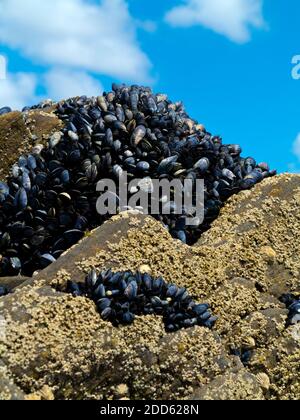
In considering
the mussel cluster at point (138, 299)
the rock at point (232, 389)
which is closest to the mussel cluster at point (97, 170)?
the mussel cluster at point (138, 299)

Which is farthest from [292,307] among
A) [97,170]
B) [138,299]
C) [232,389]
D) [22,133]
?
[22,133]

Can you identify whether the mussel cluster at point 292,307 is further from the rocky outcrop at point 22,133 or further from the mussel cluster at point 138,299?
the rocky outcrop at point 22,133

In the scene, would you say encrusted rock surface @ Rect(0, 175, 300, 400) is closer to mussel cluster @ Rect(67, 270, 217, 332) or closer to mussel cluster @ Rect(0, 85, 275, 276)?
mussel cluster @ Rect(67, 270, 217, 332)

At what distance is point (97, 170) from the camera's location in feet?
29.6

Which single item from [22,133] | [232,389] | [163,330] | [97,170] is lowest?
[232,389]

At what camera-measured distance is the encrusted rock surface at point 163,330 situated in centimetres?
601

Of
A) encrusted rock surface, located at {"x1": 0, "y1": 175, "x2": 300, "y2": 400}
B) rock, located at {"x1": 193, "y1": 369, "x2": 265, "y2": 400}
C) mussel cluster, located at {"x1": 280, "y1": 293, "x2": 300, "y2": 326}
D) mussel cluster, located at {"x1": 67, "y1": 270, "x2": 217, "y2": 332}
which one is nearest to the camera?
encrusted rock surface, located at {"x1": 0, "y1": 175, "x2": 300, "y2": 400}

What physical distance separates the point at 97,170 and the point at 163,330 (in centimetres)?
316

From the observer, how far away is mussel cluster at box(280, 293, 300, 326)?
7.26 meters

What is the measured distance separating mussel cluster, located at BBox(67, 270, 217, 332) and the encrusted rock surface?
109 mm

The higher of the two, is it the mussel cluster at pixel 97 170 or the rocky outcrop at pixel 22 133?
the rocky outcrop at pixel 22 133

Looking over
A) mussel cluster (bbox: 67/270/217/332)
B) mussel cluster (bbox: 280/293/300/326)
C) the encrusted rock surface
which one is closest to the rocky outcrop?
the encrusted rock surface

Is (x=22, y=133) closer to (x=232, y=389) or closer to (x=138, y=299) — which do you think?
(x=138, y=299)

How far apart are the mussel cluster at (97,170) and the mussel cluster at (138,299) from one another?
166 centimetres
